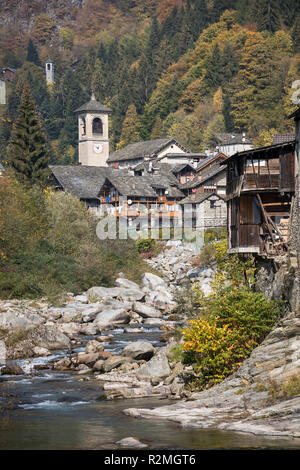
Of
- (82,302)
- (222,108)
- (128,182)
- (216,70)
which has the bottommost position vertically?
(82,302)

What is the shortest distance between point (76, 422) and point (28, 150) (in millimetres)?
48421

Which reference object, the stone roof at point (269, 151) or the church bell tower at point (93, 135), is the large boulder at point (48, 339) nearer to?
the stone roof at point (269, 151)

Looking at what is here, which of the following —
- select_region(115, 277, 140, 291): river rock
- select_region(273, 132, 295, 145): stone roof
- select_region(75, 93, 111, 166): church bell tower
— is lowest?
select_region(115, 277, 140, 291): river rock

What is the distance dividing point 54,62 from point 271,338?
562ft

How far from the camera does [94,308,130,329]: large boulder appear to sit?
40.0 metres

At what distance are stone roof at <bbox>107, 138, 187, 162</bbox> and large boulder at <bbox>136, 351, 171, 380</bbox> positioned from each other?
6342cm

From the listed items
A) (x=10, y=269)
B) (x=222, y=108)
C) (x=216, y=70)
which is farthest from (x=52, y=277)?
(x=216, y=70)

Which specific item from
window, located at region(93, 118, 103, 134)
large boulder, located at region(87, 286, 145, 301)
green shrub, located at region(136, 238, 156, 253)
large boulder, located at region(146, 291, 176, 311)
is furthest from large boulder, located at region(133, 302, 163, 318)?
window, located at region(93, 118, 103, 134)

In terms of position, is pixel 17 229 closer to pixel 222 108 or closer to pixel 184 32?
pixel 222 108

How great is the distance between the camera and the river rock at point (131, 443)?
17711 mm

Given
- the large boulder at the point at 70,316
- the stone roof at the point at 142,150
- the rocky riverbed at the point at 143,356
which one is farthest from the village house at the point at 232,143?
the large boulder at the point at 70,316

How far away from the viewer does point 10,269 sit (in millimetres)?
46906

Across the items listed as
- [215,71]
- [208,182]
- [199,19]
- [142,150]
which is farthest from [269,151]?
[199,19]

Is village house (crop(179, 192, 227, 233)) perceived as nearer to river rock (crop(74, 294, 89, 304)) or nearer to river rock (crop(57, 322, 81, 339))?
river rock (crop(74, 294, 89, 304))
